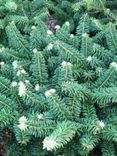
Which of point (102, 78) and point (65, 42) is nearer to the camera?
point (102, 78)

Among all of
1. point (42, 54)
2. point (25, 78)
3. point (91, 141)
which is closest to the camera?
point (91, 141)

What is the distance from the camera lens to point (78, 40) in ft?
11.3

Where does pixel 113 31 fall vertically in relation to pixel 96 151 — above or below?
above

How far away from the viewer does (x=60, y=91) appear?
9.76 feet

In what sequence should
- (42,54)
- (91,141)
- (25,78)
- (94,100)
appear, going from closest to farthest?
(91,141) < (94,100) < (25,78) < (42,54)

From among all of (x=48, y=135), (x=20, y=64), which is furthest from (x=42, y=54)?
(x=48, y=135)

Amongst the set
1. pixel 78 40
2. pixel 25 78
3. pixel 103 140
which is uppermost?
pixel 78 40

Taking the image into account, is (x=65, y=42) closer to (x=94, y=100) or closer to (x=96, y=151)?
(x=94, y=100)

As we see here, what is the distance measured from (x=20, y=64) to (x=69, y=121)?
810 millimetres

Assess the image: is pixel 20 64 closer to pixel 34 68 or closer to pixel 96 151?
pixel 34 68

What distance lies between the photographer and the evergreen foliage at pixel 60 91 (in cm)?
268

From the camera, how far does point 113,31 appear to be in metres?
3.27

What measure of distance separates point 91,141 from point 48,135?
0.33 m

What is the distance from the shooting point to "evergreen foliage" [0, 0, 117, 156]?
2678mm
